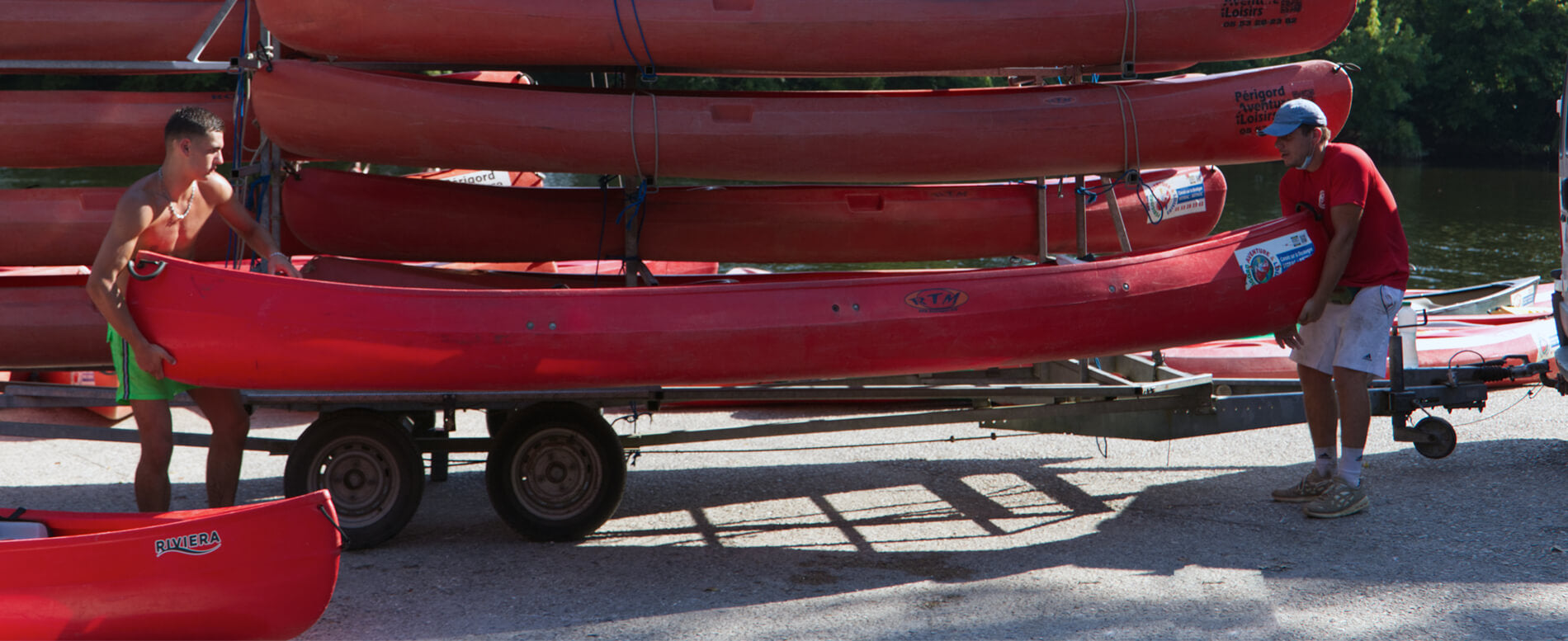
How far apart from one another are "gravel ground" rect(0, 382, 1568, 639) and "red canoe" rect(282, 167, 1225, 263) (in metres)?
1.07

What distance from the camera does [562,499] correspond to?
15.8ft

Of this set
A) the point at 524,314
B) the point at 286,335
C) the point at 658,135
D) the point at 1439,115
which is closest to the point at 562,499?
the point at 524,314

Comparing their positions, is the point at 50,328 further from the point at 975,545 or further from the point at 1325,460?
the point at 1325,460

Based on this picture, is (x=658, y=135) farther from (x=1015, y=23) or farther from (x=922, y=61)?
(x=1015, y=23)

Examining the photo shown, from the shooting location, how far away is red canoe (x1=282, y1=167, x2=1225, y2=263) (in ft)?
18.2

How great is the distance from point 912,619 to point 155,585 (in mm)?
2308

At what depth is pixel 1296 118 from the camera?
481cm

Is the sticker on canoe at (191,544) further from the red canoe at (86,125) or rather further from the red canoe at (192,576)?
the red canoe at (86,125)

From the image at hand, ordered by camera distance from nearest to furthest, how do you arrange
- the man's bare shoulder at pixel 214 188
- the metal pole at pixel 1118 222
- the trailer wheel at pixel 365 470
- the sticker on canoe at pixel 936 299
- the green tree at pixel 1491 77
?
the man's bare shoulder at pixel 214 188, the sticker on canoe at pixel 936 299, the trailer wheel at pixel 365 470, the metal pole at pixel 1118 222, the green tree at pixel 1491 77

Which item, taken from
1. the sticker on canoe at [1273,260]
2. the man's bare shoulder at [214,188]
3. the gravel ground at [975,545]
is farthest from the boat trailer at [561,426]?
the man's bare shoulder at [214,188]

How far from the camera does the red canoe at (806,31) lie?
506 centimetres

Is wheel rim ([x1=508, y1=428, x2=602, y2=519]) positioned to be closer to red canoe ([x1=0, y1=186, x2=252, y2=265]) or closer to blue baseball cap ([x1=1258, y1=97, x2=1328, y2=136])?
red canoe ([x1=0, y1=186, x2=252, y2=265])

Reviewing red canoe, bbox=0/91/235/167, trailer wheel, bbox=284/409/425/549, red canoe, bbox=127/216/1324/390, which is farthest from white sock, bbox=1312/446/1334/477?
red canoe, bbox=0/91/235/167

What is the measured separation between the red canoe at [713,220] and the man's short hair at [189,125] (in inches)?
44.2
